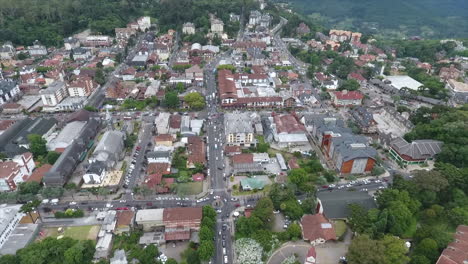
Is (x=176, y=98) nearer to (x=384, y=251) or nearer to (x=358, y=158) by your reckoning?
(x=358, y=158)

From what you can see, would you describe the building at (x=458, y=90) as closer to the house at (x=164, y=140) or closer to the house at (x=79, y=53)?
the house at (x=164, y=140)

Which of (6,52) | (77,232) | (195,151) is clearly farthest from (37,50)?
(77,232)

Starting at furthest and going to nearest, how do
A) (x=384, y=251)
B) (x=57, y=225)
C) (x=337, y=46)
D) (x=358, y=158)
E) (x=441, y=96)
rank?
(x=337, y=46) < (x=441, y=96) < (x=358, y=158) < (x=57, y=225) < (x=384, y=251)

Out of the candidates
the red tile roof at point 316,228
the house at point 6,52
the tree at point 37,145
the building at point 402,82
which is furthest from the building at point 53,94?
the building at point 402,82

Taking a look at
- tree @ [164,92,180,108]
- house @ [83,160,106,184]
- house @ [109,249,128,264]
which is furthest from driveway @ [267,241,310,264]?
tree @ [164,92,180,108]

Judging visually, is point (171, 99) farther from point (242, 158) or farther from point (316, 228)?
point (316, 228)

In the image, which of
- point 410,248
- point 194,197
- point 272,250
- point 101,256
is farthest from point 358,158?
point 101,256

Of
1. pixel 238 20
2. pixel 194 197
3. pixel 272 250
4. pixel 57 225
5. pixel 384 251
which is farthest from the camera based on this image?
pixel 238 20
